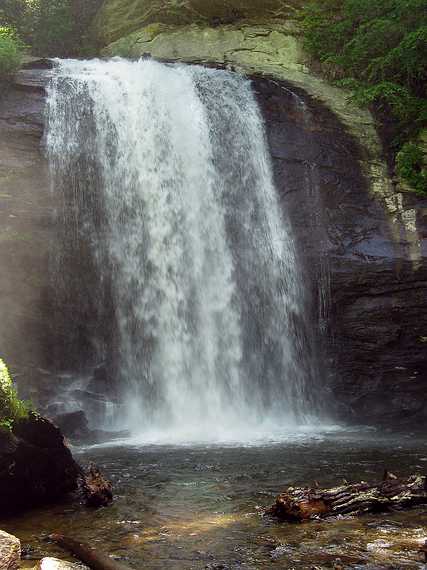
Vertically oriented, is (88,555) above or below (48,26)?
below

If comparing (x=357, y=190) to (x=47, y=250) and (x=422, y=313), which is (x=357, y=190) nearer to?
(x=422, y=313)

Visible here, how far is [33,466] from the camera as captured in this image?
6.06 metres

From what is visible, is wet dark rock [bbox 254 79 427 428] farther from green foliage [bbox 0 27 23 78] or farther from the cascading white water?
green foliage [bbox 0 27 23 78]

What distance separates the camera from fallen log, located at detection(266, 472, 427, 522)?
16.7ft

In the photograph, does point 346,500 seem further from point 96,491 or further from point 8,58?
point 8,58

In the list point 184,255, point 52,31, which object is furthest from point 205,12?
point 184,255

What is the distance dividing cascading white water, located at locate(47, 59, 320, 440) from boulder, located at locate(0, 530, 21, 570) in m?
7.78

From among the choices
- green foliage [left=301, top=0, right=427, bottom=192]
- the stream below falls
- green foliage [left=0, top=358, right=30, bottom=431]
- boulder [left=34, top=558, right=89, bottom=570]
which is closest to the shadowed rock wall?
A: green foliage [left=301, top=0, right=427, bottom=192]

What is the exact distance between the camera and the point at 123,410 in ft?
42.1

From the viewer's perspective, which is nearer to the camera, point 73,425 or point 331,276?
point 73,425

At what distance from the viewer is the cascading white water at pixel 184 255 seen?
43.0ft

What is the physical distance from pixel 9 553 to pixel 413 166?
47.6 feet

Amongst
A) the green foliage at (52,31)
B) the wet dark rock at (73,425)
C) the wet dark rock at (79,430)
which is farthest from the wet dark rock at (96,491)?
the green foliage at (52,31)

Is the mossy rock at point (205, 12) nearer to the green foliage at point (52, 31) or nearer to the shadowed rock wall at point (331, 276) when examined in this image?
the green foliage at point (52, 31)
